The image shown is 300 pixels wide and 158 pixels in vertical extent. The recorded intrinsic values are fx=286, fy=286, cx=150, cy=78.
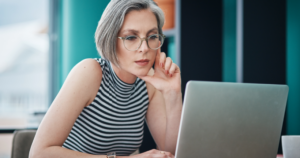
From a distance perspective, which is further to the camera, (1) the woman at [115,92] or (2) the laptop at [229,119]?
(1) the woman at [115,92]

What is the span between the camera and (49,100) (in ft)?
12.3

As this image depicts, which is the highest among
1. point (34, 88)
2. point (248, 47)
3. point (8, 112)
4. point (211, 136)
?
point (248, 47)

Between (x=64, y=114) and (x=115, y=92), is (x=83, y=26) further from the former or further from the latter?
(x=64, y=114)

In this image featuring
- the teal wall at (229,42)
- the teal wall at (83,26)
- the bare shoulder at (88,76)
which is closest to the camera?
the bare shoulder at (88,76)

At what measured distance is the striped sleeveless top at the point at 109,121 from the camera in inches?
49.6

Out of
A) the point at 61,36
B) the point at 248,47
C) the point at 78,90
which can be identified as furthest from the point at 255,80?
the point at 61,36

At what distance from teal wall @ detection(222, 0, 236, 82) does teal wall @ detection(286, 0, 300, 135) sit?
0.45 metres

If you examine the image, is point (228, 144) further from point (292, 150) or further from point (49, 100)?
point (49, 100)

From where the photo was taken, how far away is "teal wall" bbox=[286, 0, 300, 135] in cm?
171

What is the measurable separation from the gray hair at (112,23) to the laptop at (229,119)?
537 mm

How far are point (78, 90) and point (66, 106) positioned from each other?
8 cm

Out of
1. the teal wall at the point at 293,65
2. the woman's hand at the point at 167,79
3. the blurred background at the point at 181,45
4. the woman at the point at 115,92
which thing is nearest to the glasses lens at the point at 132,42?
the woman at the point at 115,92

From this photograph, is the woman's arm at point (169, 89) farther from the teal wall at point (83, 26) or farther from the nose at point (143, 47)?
the teal wall at point (83, 26)

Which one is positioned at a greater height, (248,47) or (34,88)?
(248,47)
